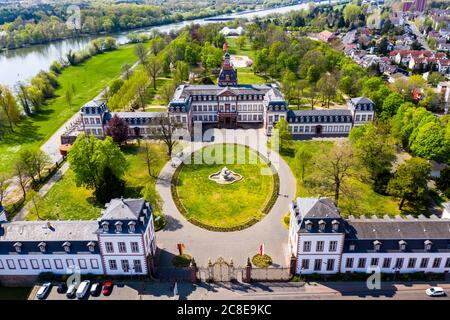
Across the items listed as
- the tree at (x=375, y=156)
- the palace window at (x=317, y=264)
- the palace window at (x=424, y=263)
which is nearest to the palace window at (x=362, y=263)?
the palace window at (x=317, y=264)

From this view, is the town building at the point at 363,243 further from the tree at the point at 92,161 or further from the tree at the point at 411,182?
the tree at the point at 92,161

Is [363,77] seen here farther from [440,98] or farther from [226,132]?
[226,132]

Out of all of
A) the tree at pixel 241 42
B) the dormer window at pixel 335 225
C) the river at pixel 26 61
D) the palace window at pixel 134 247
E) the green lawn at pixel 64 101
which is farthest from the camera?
the tree at pixel 241 42

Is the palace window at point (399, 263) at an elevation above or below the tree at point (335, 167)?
below

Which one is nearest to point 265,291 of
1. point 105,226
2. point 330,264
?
point 330,264

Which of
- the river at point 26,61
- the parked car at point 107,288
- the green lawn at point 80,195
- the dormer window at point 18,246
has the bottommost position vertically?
the parked car at point 107,288

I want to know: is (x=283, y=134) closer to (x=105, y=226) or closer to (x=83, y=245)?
(x=105, y=226)

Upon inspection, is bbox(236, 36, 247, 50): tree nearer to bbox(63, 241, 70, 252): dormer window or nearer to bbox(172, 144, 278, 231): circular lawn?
bbox(172, 144, 278, 231): circular lawn
